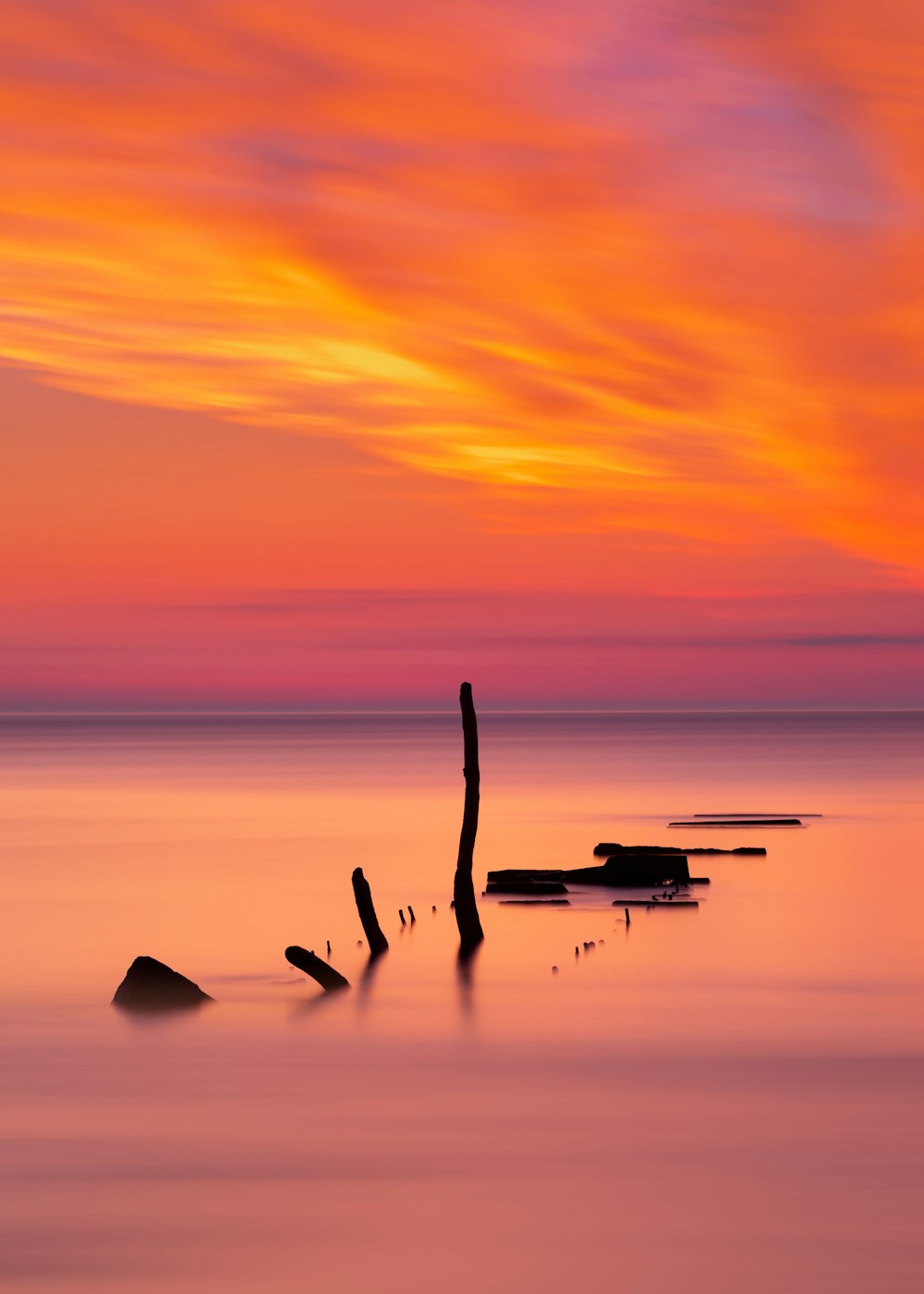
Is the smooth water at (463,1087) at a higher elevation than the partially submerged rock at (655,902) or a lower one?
lower

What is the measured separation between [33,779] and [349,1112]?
274ft

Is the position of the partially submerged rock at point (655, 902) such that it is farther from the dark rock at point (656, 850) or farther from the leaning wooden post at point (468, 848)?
the leaning wooden post at point (468, 848)

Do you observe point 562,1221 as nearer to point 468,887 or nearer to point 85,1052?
point 85,1052

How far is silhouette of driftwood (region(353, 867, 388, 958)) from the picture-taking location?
96.2 ft

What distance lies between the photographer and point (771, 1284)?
44.3ft

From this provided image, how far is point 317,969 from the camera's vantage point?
86.1 ft

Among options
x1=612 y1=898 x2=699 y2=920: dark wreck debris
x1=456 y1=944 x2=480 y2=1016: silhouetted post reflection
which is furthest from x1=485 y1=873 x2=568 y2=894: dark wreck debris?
x1=456 y1=944 x2=480 y2=1016: silhouetted post reflection

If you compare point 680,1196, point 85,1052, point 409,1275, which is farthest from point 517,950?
point 409,1275

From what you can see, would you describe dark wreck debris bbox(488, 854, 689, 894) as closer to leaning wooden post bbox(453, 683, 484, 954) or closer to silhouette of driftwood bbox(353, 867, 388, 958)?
leaning wooden post bbox(453, 683, 484, 954)

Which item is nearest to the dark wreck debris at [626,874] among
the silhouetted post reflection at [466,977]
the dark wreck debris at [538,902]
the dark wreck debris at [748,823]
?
the dark wreck debris at [538,902]

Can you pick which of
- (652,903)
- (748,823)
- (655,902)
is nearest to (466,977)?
(652,903)

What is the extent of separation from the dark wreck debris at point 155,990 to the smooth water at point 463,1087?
480 mm

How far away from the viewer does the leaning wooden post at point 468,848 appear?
96.8ft

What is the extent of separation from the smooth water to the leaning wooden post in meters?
0.50
